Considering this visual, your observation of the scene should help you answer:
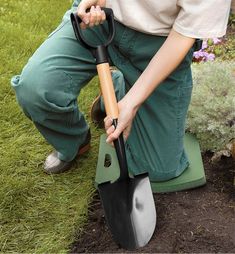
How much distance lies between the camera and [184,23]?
1912mm

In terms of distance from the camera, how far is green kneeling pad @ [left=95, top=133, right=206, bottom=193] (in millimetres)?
2480

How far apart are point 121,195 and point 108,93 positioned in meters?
0.43

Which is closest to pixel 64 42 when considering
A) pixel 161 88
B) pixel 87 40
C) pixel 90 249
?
pixel 87 40

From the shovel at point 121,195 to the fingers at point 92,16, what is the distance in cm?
3

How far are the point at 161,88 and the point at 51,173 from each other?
29.3 inches

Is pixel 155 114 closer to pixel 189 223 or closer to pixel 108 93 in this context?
pixel 108 93

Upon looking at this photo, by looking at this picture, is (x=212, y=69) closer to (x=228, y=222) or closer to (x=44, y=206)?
(x=228, y=222)

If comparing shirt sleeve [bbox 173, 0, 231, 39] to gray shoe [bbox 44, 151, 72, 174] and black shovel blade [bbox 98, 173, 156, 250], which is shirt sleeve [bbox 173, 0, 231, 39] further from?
gray shoe [bbox 44, 151, 72, 174]

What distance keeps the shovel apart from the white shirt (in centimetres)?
8

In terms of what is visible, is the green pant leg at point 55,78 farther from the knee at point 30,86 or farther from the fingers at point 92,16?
the fingers at point 92,16

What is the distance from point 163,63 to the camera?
196 centimetres

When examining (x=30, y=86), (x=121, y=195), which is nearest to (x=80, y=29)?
(x=30, y=86)

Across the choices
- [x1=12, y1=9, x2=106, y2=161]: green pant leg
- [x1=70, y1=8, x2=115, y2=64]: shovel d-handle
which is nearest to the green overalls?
[x1=12, y1=9, x2=106, y2=161]: green pant leg

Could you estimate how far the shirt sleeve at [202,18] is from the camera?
6.13 ft
